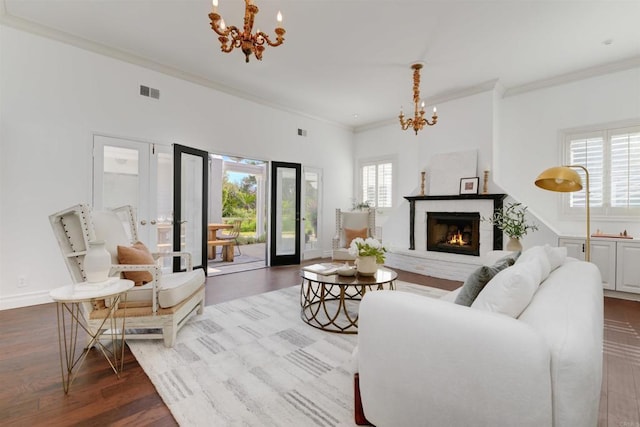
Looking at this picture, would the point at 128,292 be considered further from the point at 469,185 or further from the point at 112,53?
the point at 469,185

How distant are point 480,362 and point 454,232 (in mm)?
4812

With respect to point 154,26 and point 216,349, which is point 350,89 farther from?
point 216,349

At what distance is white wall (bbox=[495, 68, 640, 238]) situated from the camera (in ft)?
13.7

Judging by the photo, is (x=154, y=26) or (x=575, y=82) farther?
(x=575, y=82)

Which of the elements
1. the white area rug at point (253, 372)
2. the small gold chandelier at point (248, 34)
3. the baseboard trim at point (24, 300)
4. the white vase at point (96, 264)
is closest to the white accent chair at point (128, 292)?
the white area rug at point (253, 372)

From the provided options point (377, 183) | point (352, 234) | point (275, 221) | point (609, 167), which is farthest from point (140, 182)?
point (609, 167)

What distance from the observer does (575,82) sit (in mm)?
4543

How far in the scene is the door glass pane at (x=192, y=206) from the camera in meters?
4.62

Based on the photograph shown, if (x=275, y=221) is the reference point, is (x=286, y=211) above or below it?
above

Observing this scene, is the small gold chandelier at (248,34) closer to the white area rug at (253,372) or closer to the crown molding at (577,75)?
the white area rug at (253,372)

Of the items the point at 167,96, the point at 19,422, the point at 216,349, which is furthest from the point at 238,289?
the point at 167,96

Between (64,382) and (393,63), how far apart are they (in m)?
4.78

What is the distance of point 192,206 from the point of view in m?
4.80

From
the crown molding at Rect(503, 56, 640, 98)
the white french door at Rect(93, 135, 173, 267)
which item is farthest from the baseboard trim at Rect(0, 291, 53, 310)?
the crown molding at Rect(503, 56, 640, 98)
